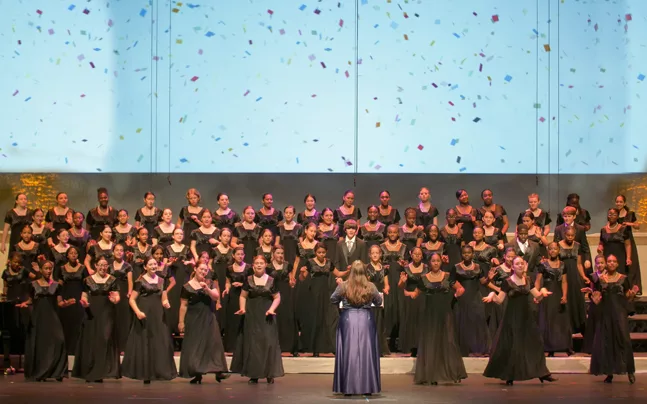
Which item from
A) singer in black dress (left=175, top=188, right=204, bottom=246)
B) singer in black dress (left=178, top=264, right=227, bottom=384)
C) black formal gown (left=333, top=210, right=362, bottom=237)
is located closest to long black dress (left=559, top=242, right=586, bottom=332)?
black formal gown (left=333, top=210, right=362, bottom=237)

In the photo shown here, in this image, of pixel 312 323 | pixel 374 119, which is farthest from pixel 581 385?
pixel 374 119

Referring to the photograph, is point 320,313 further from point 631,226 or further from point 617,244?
point 631,226

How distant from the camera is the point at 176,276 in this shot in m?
10.1

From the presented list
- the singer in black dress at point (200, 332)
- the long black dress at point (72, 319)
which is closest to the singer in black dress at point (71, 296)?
the long black dress at point (72, 319)

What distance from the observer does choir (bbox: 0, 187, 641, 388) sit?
882 cm

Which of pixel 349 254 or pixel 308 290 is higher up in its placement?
pixel 349 254

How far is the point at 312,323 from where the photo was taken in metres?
9.79

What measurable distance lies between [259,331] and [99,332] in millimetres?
1268

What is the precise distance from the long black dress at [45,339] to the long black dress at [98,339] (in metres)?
0.17

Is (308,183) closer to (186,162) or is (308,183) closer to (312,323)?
(186,162)

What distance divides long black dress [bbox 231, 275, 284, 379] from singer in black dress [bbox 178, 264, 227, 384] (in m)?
0.16

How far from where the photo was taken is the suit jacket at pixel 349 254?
9.85 meters

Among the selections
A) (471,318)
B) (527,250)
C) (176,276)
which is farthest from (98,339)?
(527,250)

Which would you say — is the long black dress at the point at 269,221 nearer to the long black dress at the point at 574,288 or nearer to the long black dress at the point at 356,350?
the long black dress at the point at 356,350
